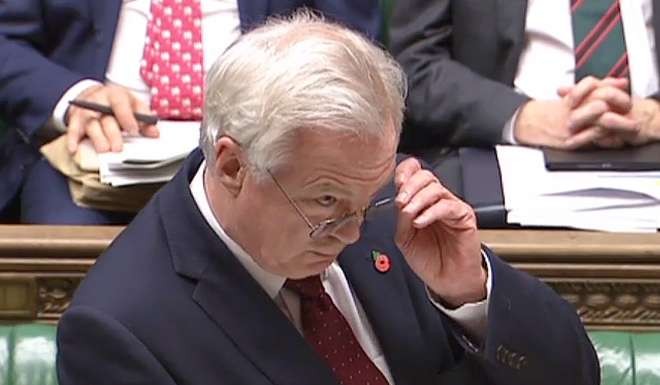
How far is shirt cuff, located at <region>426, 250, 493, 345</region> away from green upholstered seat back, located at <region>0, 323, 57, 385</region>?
490 mm

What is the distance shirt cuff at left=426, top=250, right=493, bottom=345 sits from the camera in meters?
1.51

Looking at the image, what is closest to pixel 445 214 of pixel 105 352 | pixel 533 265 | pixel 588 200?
pixel 105 352

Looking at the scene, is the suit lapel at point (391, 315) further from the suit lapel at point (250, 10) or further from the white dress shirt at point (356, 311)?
the suit lapel at point (250, 10)

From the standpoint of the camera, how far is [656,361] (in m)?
1.75

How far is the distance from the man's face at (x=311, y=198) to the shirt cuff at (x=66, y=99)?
0.88m

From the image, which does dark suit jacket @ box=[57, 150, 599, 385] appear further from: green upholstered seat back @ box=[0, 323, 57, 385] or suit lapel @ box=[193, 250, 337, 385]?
green upholstered seat back @ box=[0, 323, 57, 385]

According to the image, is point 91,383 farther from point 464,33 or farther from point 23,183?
point 464,33

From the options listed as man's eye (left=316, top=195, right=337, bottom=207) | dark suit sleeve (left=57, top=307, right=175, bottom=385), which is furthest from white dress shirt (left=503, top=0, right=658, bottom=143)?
dark suit sleeve (left=57, top=307, right=175, bottom=385)

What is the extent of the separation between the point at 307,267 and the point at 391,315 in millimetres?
177

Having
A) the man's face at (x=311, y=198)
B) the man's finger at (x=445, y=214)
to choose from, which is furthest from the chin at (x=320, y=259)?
the man's finger at (x=445, y=214)

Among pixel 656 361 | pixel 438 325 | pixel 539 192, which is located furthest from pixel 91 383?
pixel 539 192

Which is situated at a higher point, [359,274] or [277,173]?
[277,173]

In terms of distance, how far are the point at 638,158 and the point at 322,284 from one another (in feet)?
2.59

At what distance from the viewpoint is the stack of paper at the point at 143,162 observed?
6.49 feet
